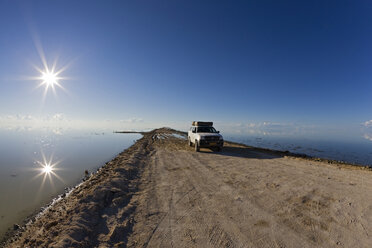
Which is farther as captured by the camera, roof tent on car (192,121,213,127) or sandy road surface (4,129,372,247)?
roof tent on car (192,121,213,127)

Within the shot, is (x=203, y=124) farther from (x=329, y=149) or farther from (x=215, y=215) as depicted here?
(x=329, y=149)

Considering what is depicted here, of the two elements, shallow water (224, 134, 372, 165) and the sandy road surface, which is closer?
the sandy road surface

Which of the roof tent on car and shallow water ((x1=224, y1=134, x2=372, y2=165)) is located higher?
the roof tent on car

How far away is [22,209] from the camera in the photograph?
236 inches

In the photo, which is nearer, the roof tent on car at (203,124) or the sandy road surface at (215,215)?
the sandy road surface at (215,215)

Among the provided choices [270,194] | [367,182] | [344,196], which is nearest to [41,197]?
[270,194]

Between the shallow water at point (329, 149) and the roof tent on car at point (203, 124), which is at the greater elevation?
the roof tent on car at point (203, 124)

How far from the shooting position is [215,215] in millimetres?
4152

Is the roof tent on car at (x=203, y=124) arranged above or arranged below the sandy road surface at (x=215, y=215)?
above

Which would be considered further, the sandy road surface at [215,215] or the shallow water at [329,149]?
the shallow water at [329,149]

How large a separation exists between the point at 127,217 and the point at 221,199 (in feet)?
9.36

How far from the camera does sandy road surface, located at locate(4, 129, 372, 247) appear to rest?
3.27 meters

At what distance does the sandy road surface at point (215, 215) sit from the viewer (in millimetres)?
3270

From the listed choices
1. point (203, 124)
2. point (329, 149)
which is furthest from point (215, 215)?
point (329, 149)
